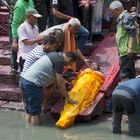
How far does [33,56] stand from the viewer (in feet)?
30.5

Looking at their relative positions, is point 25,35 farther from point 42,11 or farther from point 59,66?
point 42,11

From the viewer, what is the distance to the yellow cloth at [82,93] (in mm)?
9031

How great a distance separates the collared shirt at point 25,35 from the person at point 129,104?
2.00m

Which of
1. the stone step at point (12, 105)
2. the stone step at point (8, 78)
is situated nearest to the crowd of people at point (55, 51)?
the stone step at point (8, 78)

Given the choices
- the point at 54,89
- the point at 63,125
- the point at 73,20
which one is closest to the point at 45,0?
the point at 73,20

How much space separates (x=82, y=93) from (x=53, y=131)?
91 cm

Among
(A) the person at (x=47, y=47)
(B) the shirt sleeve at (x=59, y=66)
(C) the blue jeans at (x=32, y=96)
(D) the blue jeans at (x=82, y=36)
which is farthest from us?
(D) the blue jeans at (x=82, y=36)

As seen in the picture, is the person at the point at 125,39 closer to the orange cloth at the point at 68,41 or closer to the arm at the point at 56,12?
the orange cloth at the point at 68,41

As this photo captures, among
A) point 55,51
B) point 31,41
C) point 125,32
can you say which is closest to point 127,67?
point 125,32

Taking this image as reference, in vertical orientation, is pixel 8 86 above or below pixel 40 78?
below

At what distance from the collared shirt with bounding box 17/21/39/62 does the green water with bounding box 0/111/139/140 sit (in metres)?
1.11

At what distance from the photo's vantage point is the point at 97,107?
9430 mm

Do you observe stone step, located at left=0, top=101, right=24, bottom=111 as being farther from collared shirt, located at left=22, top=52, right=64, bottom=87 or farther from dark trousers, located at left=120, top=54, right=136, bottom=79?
dark trousers, located at left=120, top=54, right=136, bottom=79

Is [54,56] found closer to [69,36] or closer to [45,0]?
[69,36]
